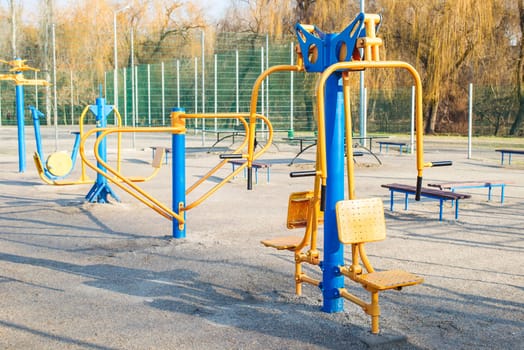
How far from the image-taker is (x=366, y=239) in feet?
14.3

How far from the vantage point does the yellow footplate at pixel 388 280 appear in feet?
13.3

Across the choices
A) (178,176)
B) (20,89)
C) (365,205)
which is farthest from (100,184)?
(365,205)

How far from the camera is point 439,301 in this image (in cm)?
496

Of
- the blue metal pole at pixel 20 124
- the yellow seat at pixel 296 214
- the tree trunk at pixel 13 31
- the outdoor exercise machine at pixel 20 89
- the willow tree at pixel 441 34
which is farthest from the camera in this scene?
the tree trunk at pixel 13 31

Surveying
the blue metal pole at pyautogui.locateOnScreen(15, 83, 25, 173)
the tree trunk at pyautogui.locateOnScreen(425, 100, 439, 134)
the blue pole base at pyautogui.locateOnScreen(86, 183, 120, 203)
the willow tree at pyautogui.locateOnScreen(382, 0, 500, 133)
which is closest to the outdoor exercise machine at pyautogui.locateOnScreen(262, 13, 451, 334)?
the blue pole base at pyautogui.locateOnScreen(86, 183, 120, 203)

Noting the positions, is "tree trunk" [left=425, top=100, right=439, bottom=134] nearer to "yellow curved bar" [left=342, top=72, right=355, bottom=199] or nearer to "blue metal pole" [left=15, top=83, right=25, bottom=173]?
"blue metal pole" [left=15, top=83, right=25, bottom=173]

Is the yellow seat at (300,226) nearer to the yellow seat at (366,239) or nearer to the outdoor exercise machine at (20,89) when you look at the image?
the yellow seat at (366,239)

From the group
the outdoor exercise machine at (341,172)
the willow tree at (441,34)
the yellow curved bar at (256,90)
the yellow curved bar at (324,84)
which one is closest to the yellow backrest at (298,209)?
the outdoor exercise machine at (341,172)

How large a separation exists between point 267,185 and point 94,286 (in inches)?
271

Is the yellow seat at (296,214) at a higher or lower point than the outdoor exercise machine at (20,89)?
lower

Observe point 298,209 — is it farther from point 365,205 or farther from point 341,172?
point 365,205

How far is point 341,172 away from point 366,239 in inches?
20.6

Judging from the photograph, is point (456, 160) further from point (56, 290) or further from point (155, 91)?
point (155, 91)

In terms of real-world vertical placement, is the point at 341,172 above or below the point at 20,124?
below
